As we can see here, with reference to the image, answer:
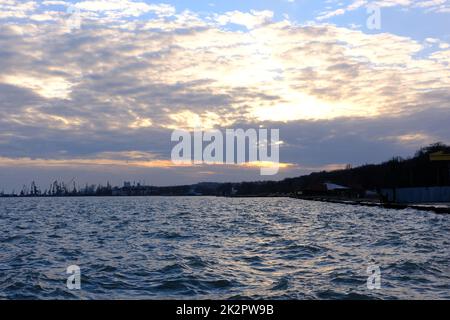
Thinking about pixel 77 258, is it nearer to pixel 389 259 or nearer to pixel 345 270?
pixel 345 270

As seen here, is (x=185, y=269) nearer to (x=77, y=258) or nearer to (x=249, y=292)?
(x=249, y=292)

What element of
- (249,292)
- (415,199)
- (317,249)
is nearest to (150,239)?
(317,249)

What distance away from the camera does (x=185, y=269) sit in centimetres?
1817

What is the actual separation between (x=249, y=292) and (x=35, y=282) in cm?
707
